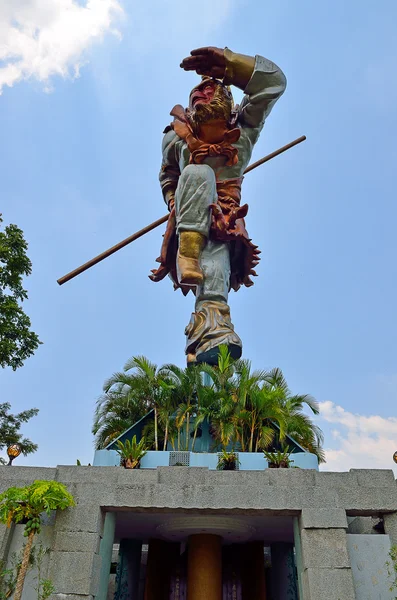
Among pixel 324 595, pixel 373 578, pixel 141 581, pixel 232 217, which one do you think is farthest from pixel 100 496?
pixel 232 217

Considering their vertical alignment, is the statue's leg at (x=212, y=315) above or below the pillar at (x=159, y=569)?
above

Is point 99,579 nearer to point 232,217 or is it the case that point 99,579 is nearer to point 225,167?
point 232,217

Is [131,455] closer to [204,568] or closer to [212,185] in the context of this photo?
[204,568]

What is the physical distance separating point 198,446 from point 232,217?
6071 millimetres

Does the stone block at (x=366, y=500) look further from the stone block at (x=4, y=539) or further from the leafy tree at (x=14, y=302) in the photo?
the leafy tree at (x=14, y=302)

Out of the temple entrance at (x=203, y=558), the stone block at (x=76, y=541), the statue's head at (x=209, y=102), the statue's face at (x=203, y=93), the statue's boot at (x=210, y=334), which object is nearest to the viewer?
the stone block at (x=76, y=541)

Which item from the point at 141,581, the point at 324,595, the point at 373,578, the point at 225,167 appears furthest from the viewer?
the point at 225,167

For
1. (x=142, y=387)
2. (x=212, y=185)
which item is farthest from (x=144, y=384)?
(x=212, y=185)

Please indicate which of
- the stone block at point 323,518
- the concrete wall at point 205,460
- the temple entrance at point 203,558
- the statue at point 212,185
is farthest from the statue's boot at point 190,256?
the stone block at point 323,518

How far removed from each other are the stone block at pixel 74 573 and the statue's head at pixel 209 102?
37.5 feet

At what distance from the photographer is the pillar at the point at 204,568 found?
8.68 metres

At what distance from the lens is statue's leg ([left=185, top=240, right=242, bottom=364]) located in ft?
38.9

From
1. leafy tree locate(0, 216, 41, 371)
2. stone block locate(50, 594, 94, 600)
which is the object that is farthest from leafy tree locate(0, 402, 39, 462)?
stone block locate(50, 594, 94, 600)

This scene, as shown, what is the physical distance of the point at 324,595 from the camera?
646 centimetres
